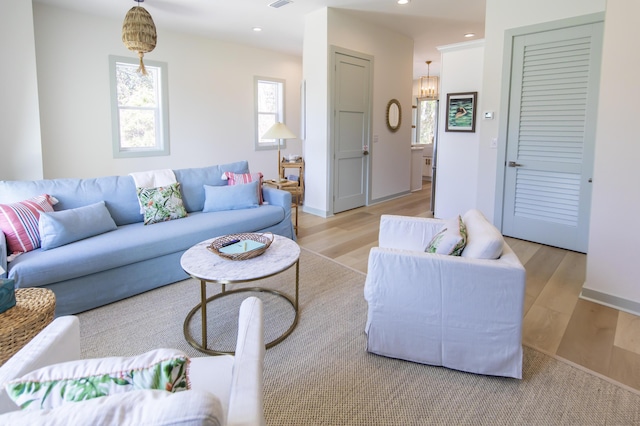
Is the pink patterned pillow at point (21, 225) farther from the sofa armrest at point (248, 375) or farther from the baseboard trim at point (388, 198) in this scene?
the baseboard trim at point (388, 198)

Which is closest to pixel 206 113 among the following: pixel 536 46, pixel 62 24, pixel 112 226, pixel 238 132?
pixel 238 132

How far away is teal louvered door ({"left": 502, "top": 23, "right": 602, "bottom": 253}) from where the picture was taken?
3.59 m

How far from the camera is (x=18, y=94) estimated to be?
12.7 ft

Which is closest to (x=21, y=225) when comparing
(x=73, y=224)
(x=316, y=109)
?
(x=73, y=224)

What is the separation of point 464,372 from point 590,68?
10.6 feet

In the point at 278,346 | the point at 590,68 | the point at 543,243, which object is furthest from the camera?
the point at 543,243

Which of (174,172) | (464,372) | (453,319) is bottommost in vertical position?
(464,372)

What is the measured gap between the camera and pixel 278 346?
2.25 metres

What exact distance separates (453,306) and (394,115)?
4.97 meters

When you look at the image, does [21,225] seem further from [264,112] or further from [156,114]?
[264,112]

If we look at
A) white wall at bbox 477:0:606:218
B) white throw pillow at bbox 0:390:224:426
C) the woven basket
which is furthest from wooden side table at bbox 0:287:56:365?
white wall at bbox 477:0:606:218

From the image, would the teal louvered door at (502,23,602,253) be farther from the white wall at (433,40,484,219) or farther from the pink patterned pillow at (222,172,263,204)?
the pink patterned pillow at (222,172,263,204)

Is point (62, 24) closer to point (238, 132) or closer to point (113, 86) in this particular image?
point (113, 86)

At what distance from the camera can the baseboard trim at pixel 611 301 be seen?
2.62m
